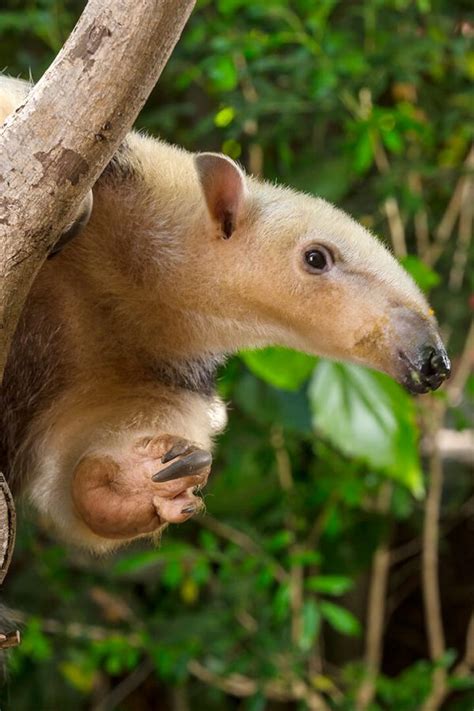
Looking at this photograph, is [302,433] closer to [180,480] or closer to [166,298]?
[166,298]

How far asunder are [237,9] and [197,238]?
178cm

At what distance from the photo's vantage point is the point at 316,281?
5.52 feet

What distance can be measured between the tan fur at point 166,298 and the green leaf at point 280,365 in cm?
63

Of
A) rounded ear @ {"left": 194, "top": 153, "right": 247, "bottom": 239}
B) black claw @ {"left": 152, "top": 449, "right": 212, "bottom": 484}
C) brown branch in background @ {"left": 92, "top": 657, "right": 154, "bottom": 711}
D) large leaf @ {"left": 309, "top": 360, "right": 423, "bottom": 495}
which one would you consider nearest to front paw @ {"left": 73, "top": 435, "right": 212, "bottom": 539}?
black claw @ {"left": 152, "top": 449, "right": 212, "bottom": 484}

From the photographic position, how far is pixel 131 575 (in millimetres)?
3674

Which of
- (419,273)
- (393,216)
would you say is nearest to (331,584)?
(419,273)

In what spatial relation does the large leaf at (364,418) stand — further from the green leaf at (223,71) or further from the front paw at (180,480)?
the front paw at (180,480)

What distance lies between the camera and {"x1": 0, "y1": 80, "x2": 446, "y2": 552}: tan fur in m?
1.68

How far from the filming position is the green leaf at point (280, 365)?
97.6 inches

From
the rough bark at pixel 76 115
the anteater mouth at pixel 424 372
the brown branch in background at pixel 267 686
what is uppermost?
the rough bark at pixel 76 115

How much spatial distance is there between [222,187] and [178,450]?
424mm

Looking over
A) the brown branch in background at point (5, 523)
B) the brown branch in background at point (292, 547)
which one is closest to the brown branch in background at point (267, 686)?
the brown branch in background at point (292, 547)

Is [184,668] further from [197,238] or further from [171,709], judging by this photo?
[197,238]

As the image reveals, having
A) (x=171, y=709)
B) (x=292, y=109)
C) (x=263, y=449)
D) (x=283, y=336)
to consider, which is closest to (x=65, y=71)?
(x=283, y=336)
